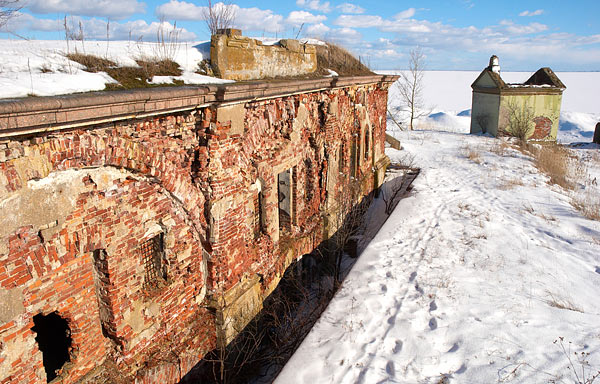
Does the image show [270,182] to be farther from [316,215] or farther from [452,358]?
[452,358]

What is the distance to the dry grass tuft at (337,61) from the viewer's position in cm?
1010

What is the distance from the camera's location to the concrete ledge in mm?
2922

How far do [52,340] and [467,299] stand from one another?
560cm

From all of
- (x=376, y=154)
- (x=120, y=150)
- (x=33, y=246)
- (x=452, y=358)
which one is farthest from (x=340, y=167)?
(x=33, y=246)

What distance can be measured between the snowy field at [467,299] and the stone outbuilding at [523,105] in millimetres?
12815

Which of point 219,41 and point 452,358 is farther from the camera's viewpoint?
point 219,41

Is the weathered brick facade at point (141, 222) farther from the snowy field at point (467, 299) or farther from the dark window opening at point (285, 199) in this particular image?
the snowy field at point (467, 299)

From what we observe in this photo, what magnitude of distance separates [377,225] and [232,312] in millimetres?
6334

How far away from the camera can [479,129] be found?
87.1 feet

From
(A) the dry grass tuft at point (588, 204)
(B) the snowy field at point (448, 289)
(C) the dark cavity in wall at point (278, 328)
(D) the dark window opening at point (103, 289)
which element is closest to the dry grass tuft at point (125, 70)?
(B) the snowy field at point (448, 289)

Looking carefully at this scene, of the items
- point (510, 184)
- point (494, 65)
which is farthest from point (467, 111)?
point (510, 184)

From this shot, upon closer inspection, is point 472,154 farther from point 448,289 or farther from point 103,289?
point 103,289

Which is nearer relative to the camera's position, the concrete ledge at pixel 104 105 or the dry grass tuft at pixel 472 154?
the concrete ledge at pixel 104 105

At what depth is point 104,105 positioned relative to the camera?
11.6 feet
